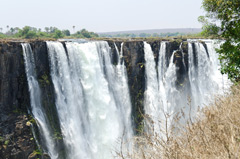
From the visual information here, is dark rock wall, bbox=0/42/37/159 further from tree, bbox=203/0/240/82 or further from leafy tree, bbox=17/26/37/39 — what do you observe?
leafy tree, bbox=17/26/37/39

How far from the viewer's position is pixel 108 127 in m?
20.1

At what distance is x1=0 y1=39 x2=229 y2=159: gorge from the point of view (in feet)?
51.4

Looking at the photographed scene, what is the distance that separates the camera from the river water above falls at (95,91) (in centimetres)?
1708

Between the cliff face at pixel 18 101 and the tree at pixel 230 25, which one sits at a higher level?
the tree at pixel 230 25

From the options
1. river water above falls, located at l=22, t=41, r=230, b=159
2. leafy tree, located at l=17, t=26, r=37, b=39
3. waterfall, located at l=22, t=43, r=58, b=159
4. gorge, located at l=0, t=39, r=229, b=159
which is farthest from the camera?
leafy tree, located at l=17, t=26, r=37, b=39

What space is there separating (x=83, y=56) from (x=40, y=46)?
10.9 feet

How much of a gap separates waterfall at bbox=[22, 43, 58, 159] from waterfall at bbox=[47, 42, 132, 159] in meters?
1.05

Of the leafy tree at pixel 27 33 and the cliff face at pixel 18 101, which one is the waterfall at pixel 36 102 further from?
the leafy tree at pixel 27 33

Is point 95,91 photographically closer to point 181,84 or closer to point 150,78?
point 150,78

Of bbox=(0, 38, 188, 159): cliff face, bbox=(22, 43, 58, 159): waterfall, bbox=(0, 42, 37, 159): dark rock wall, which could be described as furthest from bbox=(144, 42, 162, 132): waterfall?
bbox=(0, 42, 37, 159): dark rock wall

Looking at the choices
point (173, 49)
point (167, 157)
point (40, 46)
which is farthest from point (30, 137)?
point (173, 49)

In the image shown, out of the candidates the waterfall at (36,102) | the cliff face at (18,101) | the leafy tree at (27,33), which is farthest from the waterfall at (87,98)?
the leafy tree at (27,33)

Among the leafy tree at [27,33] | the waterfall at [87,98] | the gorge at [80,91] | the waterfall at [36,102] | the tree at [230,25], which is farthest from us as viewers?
the leafy tree at [27,33]

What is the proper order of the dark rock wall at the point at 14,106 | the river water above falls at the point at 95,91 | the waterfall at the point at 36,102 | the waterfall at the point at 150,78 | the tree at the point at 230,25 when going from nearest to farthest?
1. the tree at the point at 230,25
2. the dark rock wall at the point at 14,106
3. the waterfall at the point at 36,102
4. the river water above falls at the point at 95,91
5. the waterfall at the point at 150,78
